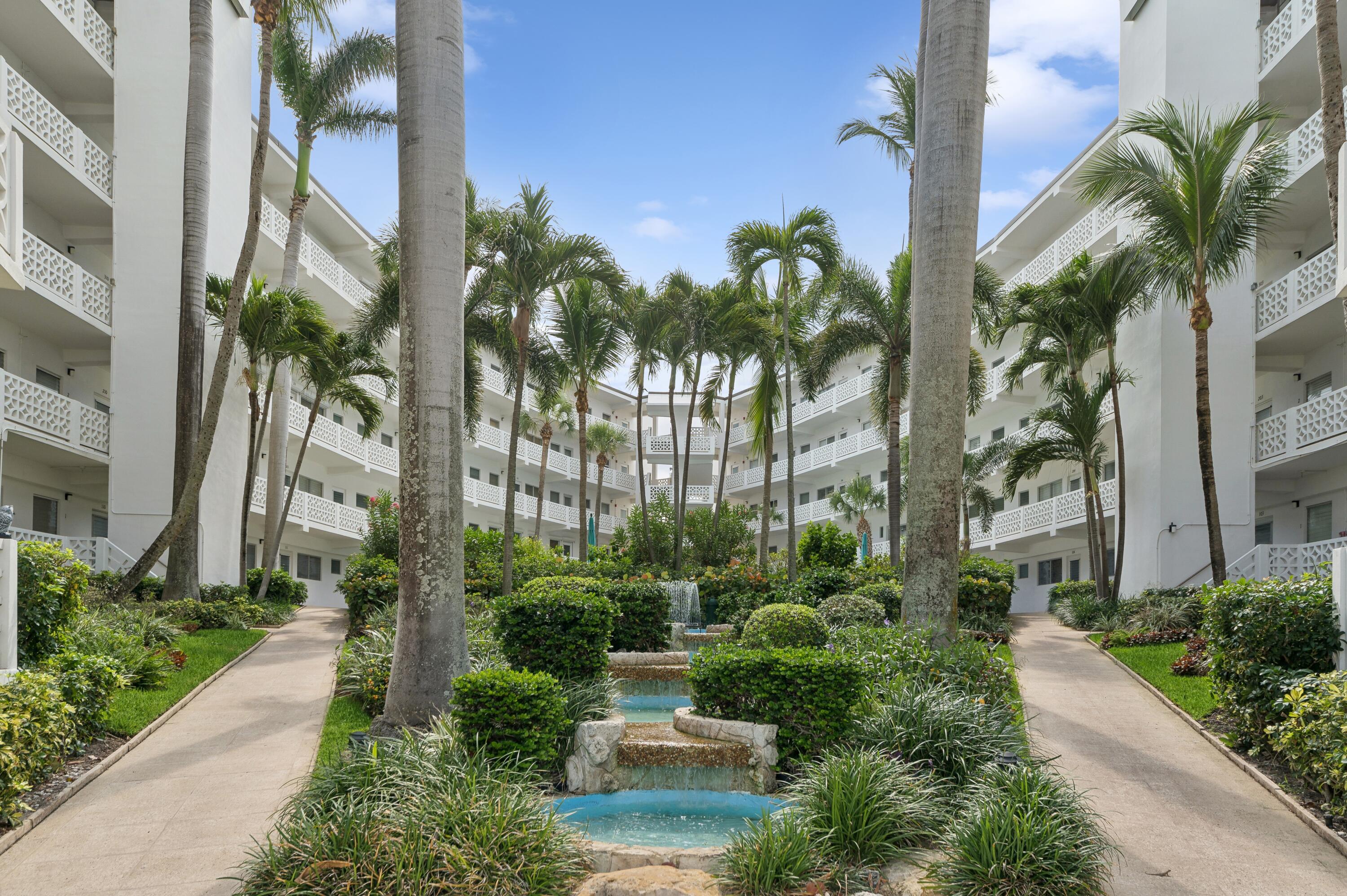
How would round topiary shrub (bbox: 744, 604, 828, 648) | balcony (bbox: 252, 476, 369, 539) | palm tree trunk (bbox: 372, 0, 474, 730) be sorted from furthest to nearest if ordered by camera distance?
balcony (bbox: 252, 476, 369, 539) → round topiary shrub (bbox: 744, 604, 828, 648) → palm tree trunk (bbox: 372, 0, 474, 730)

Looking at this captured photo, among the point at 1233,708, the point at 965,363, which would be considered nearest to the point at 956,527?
the point at 965,363

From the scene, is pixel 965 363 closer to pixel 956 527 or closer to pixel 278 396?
pixel 956 527

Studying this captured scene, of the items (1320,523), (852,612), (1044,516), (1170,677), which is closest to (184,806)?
(852,612)

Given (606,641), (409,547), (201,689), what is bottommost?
(201,689)

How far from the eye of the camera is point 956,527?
1096 cm

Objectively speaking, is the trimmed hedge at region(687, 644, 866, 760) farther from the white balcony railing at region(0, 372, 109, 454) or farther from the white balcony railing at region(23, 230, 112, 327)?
the white balcony railing at region(23, 230, 112, 327)

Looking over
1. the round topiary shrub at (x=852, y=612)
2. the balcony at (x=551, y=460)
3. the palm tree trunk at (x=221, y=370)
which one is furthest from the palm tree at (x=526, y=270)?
the balcony at (x=551, y=460)

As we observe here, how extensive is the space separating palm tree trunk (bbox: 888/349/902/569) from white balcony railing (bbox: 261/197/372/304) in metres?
16.3

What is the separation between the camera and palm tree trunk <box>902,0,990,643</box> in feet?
34.9

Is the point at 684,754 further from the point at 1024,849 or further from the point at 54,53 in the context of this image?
the point at 54,53

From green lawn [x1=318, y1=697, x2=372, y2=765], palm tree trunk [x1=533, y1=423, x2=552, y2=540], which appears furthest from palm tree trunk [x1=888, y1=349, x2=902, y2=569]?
palm tree trunk [x1=533, y1=423, x2=552, y2=540]

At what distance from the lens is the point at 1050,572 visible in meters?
33.4

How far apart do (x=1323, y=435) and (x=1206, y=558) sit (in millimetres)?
3774

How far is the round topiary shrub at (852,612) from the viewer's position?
14453mm
